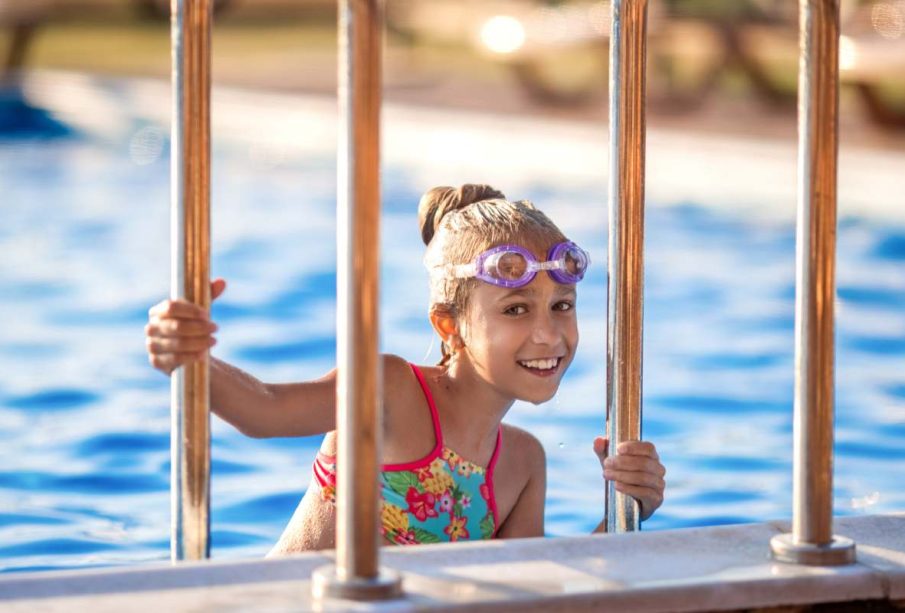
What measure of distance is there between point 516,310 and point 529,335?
8 cm

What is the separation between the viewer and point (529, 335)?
3.69 meters

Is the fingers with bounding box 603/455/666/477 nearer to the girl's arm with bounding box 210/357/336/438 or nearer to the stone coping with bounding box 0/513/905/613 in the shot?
the stone coping with bounding box 0/513/905/613

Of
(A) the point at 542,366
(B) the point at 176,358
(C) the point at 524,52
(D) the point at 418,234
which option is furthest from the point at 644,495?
(C) the point at 524,52

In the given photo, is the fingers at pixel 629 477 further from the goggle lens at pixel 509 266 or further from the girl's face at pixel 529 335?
the goggle lens at pixel 509 266

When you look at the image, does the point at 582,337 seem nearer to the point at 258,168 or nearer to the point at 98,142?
the point at 258,168

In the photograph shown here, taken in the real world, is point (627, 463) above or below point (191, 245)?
below

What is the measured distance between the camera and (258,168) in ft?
48.8

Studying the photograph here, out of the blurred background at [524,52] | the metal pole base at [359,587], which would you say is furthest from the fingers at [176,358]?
the blurred background at [524,52]

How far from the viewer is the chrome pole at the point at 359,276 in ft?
6.30

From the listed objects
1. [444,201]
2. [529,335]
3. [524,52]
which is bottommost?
[529,335]

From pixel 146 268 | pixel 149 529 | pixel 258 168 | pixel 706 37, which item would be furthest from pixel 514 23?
pixel 149 529

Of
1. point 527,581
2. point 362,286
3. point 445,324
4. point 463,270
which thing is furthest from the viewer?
point 445,324

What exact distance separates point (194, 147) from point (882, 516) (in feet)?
4.65

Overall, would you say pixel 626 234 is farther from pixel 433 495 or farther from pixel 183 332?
pixel 433 495
